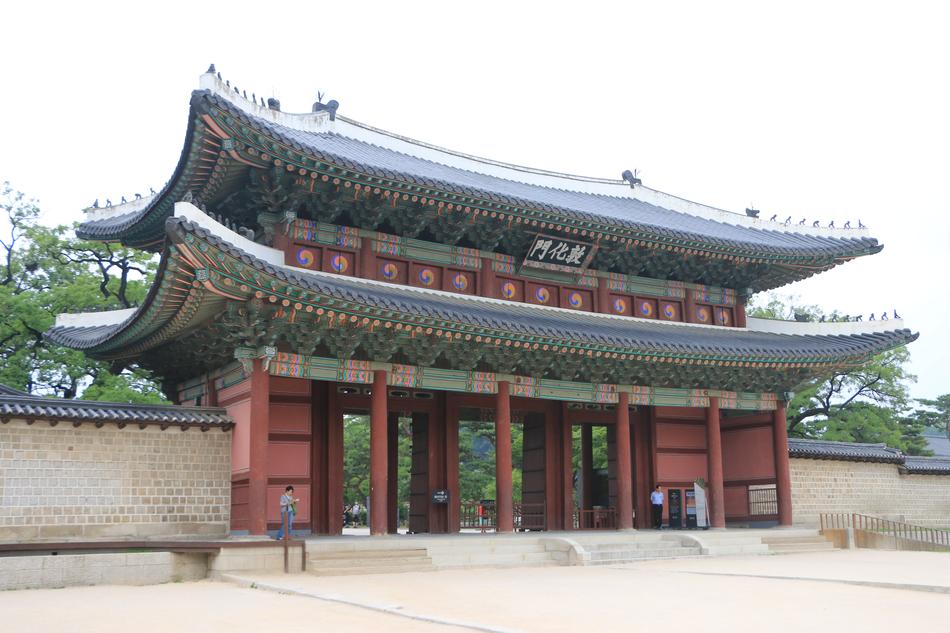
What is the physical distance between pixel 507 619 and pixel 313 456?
414 inches

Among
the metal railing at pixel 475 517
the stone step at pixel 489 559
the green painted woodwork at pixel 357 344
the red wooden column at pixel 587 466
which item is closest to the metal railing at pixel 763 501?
the green painted woodwork at pixel 357 344

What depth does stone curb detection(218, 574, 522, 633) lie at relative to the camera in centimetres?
974

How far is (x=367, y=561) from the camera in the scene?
16359 mm

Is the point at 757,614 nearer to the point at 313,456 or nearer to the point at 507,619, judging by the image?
the point at 507,619

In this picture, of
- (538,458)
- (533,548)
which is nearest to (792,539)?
(538,458)

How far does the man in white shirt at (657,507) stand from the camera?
23.2m

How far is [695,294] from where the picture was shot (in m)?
25.7

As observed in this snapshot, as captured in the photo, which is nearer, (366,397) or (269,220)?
(269,220)

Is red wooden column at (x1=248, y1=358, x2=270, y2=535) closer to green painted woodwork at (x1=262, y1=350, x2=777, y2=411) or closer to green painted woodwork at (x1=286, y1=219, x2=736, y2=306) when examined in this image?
green painted woodwork at (x1=262, y1=350, x2=777, y2=411)

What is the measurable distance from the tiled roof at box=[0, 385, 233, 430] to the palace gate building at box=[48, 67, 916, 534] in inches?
31.4

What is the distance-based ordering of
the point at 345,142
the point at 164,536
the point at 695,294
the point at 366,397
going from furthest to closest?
the point at 695,294 → the point at 345,142 → the point at 366,397 → the point at 164,536

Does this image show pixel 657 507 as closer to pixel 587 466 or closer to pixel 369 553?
pixel 587 466

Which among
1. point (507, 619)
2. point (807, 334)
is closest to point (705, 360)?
point (807, 334)

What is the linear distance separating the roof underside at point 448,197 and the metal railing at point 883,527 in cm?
694
